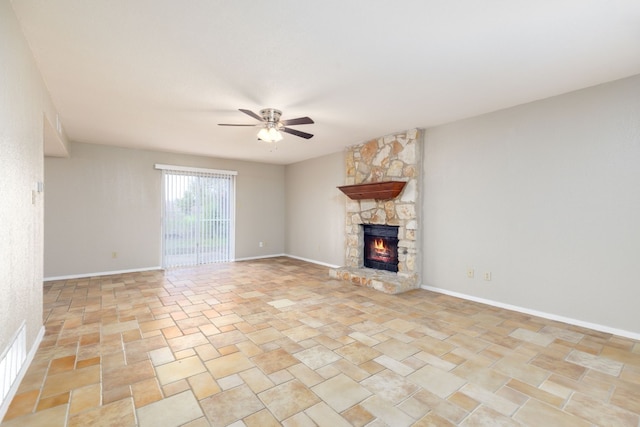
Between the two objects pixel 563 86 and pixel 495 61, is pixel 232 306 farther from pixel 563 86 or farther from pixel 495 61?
pixel 563 86

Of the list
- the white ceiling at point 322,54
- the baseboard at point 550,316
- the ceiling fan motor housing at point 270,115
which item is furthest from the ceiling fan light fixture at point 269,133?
the baseboard at point 550,316

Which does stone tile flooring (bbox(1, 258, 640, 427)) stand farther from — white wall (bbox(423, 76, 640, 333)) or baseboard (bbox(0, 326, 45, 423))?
white wall (bbox(423, 76, 640, 333))

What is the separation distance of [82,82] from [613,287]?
5.59m

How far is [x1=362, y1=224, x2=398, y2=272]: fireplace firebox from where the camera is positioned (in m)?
5.00

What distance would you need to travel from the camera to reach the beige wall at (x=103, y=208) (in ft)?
16.5

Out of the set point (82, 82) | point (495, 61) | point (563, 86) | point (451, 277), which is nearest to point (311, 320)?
point (451, 277)

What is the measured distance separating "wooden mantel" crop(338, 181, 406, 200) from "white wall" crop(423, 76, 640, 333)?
63cm

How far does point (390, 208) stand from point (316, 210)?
2.23 metres

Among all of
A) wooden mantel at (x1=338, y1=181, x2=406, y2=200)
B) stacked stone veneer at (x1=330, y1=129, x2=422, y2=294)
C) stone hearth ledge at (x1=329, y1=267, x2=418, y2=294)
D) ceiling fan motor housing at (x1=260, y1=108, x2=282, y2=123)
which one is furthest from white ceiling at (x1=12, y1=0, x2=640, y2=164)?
stone hearth ledge at (x1=329, y1=267, x2=418, y2=294)

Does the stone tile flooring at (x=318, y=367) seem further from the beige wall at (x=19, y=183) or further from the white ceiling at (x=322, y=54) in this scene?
the white ceiling at (x=322, y=54)

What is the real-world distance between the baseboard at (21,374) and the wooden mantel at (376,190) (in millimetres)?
4263

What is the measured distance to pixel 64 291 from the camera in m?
4.27

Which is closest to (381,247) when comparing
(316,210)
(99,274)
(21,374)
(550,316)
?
(316,210)

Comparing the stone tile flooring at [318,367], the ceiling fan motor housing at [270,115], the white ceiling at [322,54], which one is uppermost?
the white ceiling at [322,54]
